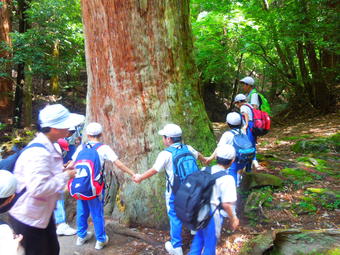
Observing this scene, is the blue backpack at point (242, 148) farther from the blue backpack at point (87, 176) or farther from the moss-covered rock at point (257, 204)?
the blue backpack at point (87, 176)

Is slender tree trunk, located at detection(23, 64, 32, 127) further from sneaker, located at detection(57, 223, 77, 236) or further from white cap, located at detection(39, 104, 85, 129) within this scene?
white cap, located at detection(39, 104, 85, 129)

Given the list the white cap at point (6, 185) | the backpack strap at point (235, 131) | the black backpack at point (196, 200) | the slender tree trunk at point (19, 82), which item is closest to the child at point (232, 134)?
the backpack strap at point (235, 131)

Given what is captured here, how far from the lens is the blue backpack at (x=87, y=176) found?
3.52 meters

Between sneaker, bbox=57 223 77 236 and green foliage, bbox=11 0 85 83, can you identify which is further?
green foliage, bbox=11 0 85 83

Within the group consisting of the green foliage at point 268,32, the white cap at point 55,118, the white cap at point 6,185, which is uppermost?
the green foliage at point 268,32

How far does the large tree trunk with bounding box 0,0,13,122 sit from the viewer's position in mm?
11051

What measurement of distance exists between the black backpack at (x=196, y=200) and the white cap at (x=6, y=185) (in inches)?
60.4

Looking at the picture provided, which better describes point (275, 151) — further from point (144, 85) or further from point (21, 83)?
point (21, 83)

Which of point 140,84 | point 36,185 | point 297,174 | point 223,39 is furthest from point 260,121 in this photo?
point 223,39

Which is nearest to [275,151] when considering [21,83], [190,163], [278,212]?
[278,212]

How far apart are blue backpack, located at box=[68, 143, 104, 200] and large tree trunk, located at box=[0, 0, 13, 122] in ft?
29.3

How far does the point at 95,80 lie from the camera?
5039 millimetres

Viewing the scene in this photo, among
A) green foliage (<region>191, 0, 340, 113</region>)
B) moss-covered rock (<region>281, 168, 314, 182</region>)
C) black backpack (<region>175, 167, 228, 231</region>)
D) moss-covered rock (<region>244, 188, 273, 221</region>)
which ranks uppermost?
green foliage (<region>191, 0, 340, 113</region>)

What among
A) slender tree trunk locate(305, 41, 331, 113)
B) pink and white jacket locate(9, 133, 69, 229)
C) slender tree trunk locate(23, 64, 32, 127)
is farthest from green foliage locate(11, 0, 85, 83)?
slender tree trunk locate(305, 41, 331, 113)
